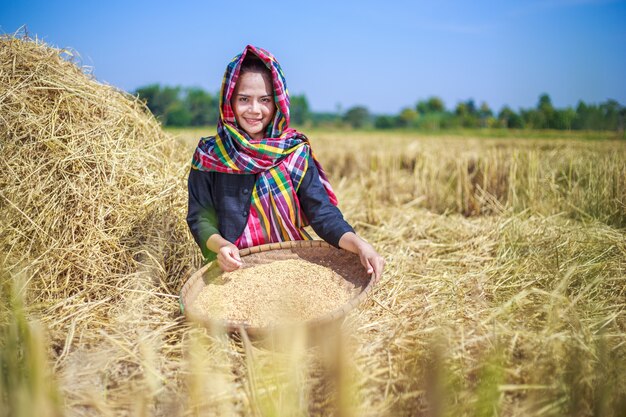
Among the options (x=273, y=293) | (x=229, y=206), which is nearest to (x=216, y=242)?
(x=229, y=206)

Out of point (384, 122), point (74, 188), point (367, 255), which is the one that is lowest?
point (367, 255)

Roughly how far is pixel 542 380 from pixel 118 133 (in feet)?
9.54

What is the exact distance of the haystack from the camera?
8.48 ft

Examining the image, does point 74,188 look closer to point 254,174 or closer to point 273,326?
point 254,174

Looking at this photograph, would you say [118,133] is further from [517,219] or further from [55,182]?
[517,219]

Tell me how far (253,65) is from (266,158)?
1.77ft

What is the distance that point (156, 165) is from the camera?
10.7ft

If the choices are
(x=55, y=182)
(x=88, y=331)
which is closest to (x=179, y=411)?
(x=88, y=331)

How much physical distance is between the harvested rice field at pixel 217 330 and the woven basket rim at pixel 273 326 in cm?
8

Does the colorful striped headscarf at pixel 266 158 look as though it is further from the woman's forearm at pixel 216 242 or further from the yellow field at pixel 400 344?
the yellow field at pixel 400 344

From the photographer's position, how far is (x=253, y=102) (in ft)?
8.36

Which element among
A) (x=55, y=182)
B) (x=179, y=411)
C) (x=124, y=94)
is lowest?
(x=179, y=411)

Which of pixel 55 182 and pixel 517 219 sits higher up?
pixel 55 182

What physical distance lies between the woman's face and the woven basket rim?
27.3 inches
